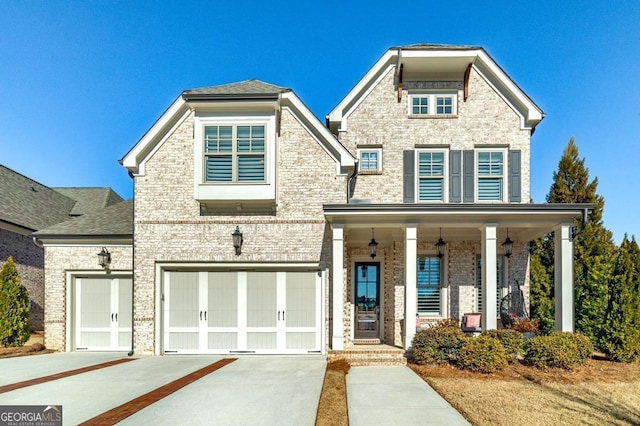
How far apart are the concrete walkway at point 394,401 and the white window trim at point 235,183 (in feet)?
17.4

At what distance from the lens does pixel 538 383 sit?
25.0ft

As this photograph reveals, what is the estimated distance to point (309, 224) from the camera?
10.7m

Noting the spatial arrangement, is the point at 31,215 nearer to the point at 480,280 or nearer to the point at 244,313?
the point at 244,313

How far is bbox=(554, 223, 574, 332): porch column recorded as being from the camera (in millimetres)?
9602

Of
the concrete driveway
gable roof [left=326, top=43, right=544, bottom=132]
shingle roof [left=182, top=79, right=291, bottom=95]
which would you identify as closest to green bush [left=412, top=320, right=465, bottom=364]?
the concrete driveway

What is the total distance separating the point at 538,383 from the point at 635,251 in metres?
5.00

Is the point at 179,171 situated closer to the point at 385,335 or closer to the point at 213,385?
the point at 213,385

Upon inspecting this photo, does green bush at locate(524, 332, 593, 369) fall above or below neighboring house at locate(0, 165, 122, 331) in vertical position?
below

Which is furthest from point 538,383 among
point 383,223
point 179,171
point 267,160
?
point 179,171

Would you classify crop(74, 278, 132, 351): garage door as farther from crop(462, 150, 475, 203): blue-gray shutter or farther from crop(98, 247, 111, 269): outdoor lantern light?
crop(462, 150, 475, 203): blue-gray shutter

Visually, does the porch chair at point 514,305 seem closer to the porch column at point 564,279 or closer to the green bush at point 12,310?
the porch column at point 564,279

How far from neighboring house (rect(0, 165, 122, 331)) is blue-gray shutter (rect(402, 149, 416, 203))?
14243 mm

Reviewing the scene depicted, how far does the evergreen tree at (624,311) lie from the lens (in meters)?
9.36

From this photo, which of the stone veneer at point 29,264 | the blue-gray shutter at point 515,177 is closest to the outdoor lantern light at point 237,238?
the blue-gray shutter at point 515,177
